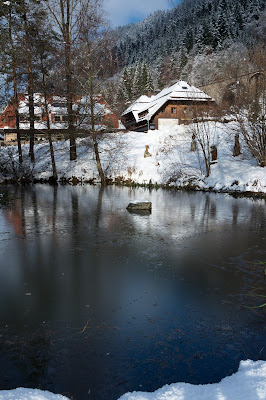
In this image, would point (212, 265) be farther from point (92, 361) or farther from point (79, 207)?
point (79, 207)

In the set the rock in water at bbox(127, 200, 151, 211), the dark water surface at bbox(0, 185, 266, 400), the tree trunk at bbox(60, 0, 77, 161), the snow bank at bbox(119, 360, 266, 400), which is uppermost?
the tree trunk at bbox(60, 0, 77, 161)

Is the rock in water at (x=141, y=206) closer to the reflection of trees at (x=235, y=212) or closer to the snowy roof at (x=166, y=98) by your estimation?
the reflection of trees at (x=235, y=212)

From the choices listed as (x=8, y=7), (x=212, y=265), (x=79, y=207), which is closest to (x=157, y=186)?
(x=79, y=207)

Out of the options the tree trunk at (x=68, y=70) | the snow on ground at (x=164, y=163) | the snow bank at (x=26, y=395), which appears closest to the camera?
the snow bank at (x=26, y=395)

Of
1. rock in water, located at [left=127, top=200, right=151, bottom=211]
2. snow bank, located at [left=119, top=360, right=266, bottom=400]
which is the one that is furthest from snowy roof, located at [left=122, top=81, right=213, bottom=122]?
snow bank, located at [left=119, top=360, right=266, bottom=400]

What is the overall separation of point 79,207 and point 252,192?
10089mm

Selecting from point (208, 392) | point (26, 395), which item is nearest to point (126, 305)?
point (208, 392)

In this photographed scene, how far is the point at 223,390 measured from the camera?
2816mm

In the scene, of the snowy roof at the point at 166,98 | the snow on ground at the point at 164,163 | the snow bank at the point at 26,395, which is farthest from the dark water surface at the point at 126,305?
the snowy roof at the point at 166,98

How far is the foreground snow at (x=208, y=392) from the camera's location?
8.74 feet

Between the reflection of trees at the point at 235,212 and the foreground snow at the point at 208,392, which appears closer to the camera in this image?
the foreground snow at the point at 208,392

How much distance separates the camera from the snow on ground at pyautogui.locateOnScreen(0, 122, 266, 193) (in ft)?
65.9

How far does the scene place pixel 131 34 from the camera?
168 metres

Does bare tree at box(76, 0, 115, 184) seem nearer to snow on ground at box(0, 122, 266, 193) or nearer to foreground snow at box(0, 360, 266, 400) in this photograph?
snow on ground at box(0, 122, 266, 193)
